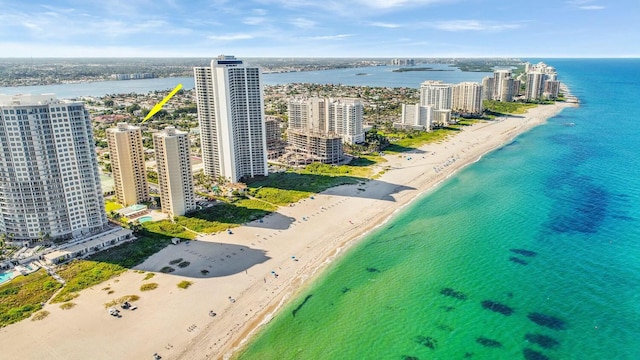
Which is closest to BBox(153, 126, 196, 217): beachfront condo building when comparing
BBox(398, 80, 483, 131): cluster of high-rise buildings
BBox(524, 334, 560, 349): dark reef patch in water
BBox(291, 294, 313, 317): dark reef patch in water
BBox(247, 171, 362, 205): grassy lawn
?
BBox(247, 171, 362, 205): grassy lawn

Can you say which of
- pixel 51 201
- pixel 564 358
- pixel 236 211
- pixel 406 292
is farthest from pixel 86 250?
pixel 564 358

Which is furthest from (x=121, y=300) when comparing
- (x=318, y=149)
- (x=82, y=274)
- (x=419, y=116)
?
(x=419, y=116)

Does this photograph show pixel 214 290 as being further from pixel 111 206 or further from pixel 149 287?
pixel 111 206

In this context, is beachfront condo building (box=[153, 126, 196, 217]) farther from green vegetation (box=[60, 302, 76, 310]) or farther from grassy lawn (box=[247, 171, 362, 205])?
green vegetation (box=[60, 302, 76, 310])

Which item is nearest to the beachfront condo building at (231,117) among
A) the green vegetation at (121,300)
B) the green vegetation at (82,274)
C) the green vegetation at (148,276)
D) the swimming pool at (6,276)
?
the green vegetation at (82,274)

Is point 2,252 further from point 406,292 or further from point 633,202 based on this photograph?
point 633,202

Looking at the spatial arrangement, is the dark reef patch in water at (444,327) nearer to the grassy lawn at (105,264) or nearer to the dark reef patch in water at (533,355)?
the dark reef patch in water at (533,355)
